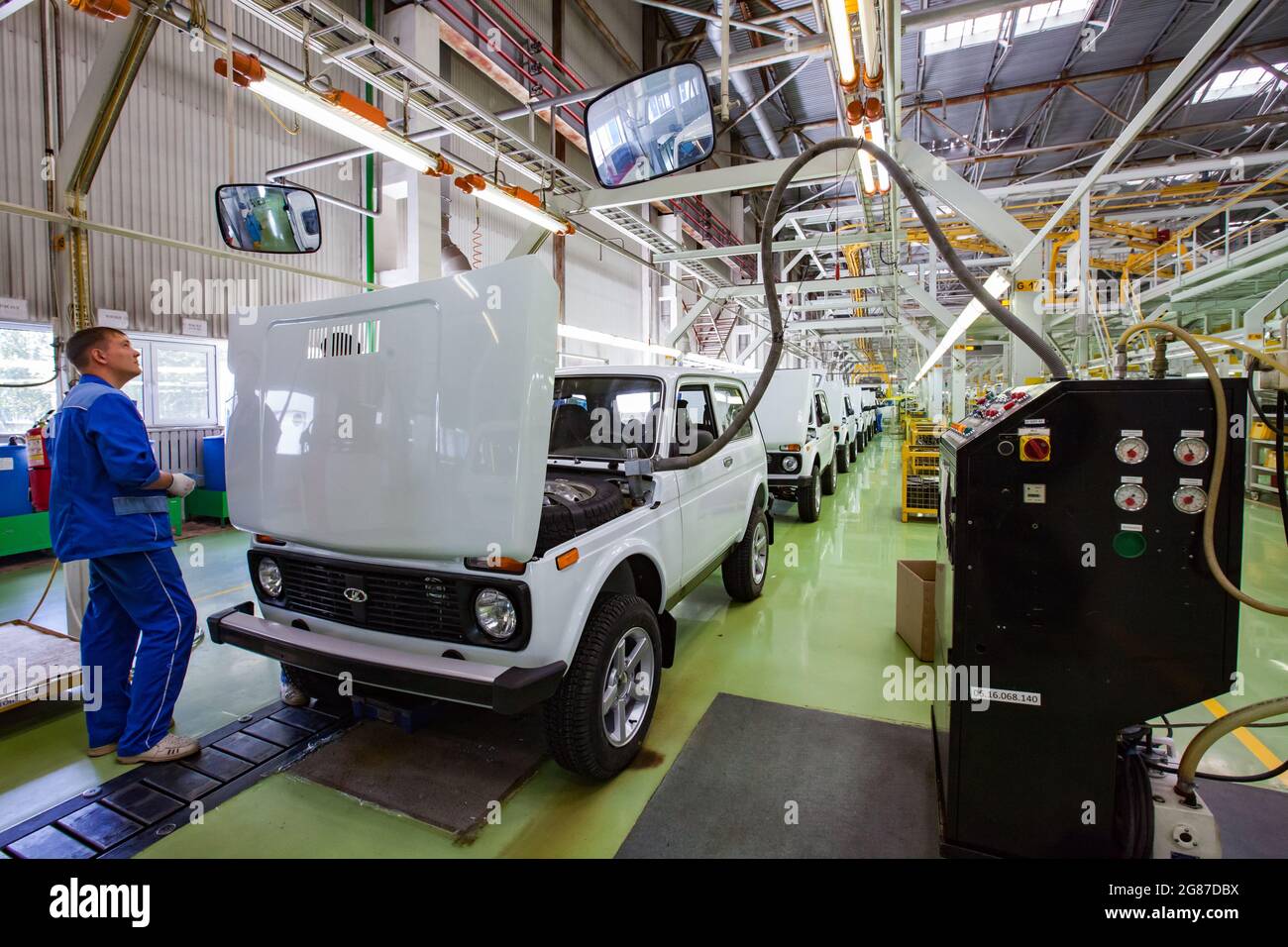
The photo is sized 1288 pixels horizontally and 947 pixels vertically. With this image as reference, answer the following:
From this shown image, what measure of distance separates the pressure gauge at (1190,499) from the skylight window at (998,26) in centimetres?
782

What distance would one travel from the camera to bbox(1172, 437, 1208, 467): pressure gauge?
1.64 meters

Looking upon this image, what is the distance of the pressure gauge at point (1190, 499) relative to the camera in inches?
64.6

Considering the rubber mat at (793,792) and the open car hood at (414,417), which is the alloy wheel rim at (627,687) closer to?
the rubber mat at (793,792)

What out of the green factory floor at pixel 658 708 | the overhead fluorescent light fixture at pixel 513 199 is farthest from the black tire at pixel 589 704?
the overhead fluorescent light fixture at pixel 513 199

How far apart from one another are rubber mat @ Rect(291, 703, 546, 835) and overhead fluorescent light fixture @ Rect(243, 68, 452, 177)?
10.4 ft

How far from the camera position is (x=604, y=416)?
341 cm

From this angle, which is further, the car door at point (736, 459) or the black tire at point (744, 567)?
the black tire at point (744, 567)

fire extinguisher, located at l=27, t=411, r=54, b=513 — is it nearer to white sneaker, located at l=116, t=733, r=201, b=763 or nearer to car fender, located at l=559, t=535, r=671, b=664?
white sneaker, located at l=116, t=733, r=201, b=763

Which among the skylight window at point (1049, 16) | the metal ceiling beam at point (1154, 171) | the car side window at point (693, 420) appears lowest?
the car side window at point (693, 420)

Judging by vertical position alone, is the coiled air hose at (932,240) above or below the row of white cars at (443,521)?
above

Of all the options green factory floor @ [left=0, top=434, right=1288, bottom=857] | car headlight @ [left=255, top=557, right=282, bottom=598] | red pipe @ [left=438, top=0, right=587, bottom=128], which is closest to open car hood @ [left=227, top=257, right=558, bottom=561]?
car headlight @ [left=255, top=557, right=282, bottom=598]

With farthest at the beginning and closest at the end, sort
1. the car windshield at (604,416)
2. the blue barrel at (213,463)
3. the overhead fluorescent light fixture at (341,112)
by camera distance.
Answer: the blue barrel at (213,463) → the car windshield at (604,416) → the overhead fluorescent light fixture at (341,112)

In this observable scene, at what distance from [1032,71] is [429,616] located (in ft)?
38.2

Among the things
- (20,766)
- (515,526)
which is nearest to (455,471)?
(515,526)
